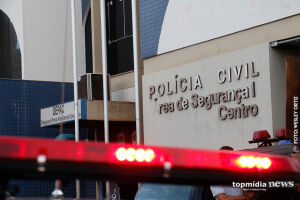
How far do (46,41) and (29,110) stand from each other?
317cm

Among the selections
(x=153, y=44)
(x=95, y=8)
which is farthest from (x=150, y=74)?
(x=95, y=8)

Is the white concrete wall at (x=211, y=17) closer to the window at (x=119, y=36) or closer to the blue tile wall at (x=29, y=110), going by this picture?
the window at (x=119, y=36)

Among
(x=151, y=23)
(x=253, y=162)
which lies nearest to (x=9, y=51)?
(x=151, y=23)

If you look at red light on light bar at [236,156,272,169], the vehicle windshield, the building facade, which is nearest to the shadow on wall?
the building facade

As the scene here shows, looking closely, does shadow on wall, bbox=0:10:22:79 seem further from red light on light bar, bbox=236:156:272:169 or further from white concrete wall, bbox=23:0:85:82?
red light on light bar, bbox=236:156:272:169

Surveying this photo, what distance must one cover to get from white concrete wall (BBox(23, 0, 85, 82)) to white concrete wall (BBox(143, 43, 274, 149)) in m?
7.36

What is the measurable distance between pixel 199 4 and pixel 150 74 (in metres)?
2.58

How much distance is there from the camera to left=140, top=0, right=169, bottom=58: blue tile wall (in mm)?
18750

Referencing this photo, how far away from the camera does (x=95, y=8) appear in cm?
2358

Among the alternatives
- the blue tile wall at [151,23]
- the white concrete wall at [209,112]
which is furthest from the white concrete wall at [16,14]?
the white concrete wall at [209,112]

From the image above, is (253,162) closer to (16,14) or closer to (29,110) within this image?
(29,110)

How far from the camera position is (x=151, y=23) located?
19078 millimetres

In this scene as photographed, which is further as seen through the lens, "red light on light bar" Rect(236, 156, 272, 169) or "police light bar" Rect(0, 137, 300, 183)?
"red light on light bar" Rect(236, 156, 272, 169)

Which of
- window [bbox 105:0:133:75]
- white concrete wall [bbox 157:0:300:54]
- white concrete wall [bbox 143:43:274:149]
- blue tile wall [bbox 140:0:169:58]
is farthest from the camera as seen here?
window [bbox 105:0:133:75]
